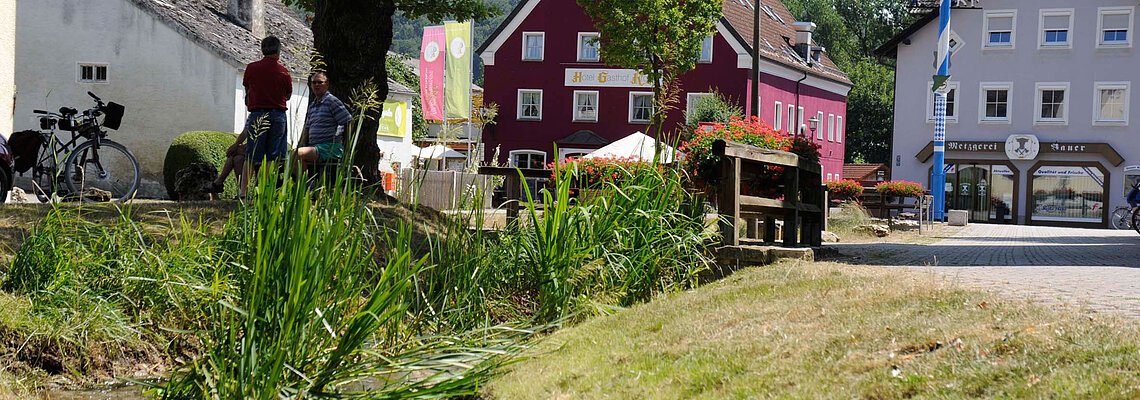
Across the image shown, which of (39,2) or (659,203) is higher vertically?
(39,2)

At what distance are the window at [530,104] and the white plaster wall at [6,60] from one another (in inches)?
1316

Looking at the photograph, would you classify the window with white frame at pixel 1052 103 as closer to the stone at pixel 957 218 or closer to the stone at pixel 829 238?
the stone at pixel 957 218

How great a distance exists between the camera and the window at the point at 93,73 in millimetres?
30984

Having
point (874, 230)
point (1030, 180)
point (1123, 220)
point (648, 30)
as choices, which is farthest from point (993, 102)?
point (874, 230)

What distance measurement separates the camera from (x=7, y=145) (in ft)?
42.1

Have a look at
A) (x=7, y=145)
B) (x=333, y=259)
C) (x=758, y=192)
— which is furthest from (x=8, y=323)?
(x=758, y=192)

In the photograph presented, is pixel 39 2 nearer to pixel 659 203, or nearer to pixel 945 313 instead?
pixel 659 203

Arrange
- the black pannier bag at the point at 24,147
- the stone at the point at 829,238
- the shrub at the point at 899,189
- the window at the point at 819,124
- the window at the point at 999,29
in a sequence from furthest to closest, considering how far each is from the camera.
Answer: the window at the point at 819,124 < the window at the point at 999,29 < the shrub at the point at 899,189 < the stone at the point at 829,238 < the black pannier bag at the point at 24,147

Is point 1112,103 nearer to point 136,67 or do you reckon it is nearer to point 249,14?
point 249,14

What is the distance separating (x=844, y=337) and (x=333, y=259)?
2.38m

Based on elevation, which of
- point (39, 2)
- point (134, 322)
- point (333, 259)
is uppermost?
point (39, 2)

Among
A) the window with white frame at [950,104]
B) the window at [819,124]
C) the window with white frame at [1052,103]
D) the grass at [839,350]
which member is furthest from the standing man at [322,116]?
the window at [819,124]

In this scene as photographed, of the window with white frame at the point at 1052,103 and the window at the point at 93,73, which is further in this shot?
the window with white frame at the point at 1052,103

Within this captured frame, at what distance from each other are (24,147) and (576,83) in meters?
37.9
